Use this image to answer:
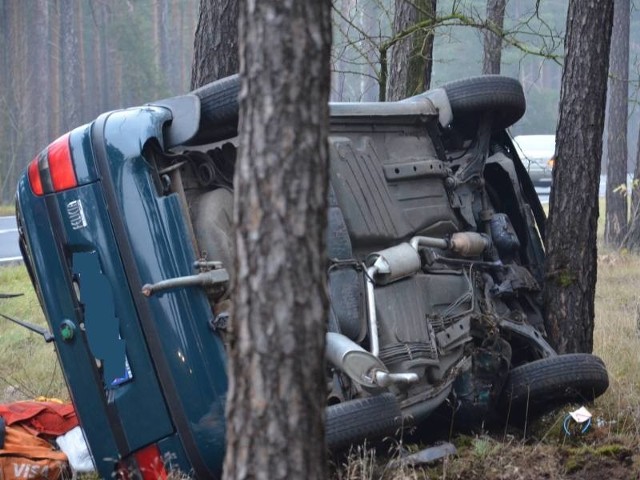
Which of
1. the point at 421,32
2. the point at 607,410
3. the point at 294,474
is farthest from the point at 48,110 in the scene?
the point at 294,474

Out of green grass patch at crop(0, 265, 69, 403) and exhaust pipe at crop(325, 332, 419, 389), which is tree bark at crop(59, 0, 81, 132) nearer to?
green grass patch at crop(0, 265, 69, 403)

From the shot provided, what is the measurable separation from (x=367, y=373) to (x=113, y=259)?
3.48ft

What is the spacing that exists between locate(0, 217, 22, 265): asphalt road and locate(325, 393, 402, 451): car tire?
8.84 meters

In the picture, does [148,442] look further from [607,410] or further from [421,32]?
[421,32]

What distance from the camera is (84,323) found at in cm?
414

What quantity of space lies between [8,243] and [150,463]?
42.4 feet

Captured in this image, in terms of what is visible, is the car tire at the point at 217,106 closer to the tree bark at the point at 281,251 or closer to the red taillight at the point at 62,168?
the red taillight at the point at 62,168

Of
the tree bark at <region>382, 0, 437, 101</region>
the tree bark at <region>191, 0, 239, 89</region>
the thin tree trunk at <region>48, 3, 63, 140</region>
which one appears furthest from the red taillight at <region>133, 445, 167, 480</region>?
the thin tree trunk at <region>48, 3, 63, 140</region>

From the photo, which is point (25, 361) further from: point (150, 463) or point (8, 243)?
point (8, 243)

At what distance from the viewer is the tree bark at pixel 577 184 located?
5453 mm

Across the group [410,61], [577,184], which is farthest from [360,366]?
[410,61]

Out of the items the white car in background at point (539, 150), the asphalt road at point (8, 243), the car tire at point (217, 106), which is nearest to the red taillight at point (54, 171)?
the car tire at point (217, 106)

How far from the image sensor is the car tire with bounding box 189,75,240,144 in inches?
173

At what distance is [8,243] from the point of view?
53.3 ft
